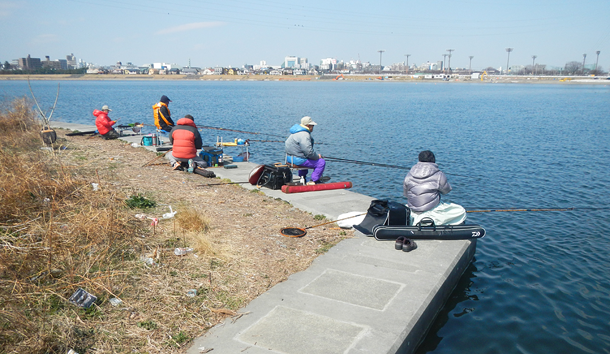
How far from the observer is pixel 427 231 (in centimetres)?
779

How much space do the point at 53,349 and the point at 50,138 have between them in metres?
13.9

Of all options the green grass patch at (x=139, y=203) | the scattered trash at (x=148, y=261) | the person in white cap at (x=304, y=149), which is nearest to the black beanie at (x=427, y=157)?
the person in white cap at (x=304, y=149)

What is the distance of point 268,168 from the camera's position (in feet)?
37.1

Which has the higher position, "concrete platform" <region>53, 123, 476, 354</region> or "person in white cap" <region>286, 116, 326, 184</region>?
"person in white cap" <region>286, 116, 326, 184</region>

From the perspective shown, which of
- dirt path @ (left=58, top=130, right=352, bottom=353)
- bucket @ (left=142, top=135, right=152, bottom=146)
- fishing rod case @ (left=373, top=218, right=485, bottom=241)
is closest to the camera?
dirt path @ (left=58, top=130, right=352, bottom=353)

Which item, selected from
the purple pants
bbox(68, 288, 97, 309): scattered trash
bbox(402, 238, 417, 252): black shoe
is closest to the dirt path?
bbox(68, 288, 97, 309): scattered trash

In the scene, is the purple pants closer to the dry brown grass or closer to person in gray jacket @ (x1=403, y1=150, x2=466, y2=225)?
the dry brown grass

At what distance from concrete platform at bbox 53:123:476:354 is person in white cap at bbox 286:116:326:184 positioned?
3.85 m

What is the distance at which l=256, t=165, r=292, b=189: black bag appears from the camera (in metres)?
11.1

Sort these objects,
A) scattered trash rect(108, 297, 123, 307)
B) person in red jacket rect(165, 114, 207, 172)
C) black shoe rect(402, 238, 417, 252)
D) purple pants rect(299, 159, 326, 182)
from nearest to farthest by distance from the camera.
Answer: scattered trash rect(108, 297, 123, 307)
black shoe rect(402, 238, 417, 252)
purple pants rect(299, 159, 326, 182)
person in red jacket rect(165, 114, 207, 172)

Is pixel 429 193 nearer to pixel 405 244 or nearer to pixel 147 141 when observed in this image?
pixel 405 244

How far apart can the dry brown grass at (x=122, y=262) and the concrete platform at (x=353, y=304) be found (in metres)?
0.34

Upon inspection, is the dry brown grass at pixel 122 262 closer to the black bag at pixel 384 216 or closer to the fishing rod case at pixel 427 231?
the black bag at pixel 384 216

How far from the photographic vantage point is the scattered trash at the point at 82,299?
4996 millimetres
